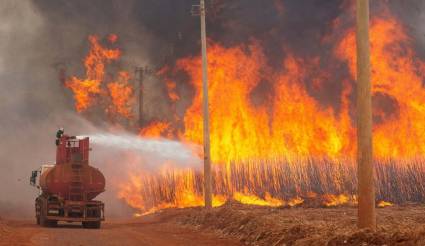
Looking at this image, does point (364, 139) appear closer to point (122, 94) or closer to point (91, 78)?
point (91, 78)

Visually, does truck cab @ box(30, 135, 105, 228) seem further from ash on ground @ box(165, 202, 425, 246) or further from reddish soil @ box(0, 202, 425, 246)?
ash on ground @ box(165, 202, 425, 246)

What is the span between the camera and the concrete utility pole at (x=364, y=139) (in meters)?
16.5

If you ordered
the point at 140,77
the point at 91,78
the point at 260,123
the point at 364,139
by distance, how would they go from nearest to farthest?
the point at 364,139 < the point at 260,123 < the point at 91,78 < the point at 140,77

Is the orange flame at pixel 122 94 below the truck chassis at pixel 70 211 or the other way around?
the other way around

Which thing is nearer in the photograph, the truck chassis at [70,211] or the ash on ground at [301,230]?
the ash on ground at [301,230]

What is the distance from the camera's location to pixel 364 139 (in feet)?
54.7

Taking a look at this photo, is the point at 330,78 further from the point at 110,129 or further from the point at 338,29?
the point at 110,129

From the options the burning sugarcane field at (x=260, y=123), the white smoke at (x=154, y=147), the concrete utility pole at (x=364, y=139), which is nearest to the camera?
the concrete utility pole at (x=364, y=139)

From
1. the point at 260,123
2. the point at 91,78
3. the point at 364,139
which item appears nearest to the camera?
the point at 364,139

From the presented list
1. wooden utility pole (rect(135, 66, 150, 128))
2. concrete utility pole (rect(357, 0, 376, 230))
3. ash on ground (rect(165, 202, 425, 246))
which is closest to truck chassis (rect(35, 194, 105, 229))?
ash on ground (rect(165, 202, 425, 246))

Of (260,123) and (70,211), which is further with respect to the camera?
Answer: (260,123)

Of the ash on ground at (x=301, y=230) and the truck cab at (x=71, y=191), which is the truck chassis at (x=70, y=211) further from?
the ash on ground at (x=301, y=230)

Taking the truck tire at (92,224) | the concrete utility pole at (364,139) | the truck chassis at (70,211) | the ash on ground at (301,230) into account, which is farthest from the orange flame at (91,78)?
the concrete utility pole at (364,139)

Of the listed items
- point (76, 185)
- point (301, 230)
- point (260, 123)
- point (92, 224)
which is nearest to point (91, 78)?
point (260, 123)
